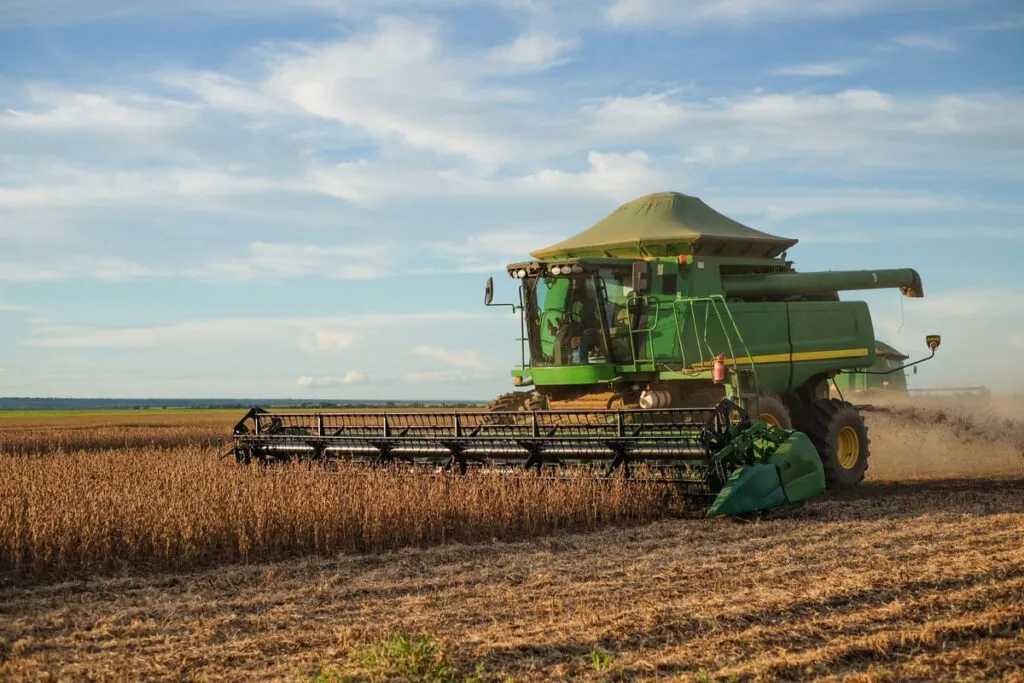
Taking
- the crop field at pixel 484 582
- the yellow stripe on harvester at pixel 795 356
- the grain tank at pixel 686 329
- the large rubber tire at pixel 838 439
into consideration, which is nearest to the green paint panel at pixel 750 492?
the crop field at pixel 484 582

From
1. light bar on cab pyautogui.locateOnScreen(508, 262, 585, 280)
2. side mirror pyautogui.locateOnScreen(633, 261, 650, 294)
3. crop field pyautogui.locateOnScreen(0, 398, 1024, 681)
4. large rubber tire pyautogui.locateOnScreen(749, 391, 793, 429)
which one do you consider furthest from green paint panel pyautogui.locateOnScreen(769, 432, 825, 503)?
light bar on cab pyautogui.locateOnScreen(508, 262, 585, 280)

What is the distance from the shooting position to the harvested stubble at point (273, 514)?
6582 mm

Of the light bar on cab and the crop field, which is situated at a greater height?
the light bar on cab

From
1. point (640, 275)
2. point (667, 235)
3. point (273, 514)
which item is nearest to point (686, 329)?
point (640, 275)

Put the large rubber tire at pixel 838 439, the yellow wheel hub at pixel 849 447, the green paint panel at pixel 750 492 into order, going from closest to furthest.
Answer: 1. the green paint panel at pixel 750 492
2. the large rubber tire at pixel 838 439
3. the yellow wheel hub at pixel 849 447

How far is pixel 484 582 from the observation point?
584 cm

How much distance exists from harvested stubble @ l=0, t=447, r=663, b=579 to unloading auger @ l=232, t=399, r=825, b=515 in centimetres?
38

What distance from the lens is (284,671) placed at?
163 inches

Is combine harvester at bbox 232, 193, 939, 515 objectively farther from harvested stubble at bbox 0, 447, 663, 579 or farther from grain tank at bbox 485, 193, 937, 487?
harvested stubble at bbox 0, 447, 663, 579

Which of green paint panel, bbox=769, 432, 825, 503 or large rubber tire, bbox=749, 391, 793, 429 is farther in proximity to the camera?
large rubber tire, bbox=749, 391, 793, 429

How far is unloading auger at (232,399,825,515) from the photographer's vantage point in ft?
27.4

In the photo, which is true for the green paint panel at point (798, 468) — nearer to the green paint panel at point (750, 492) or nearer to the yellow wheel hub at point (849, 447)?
the green paint panel at point (750, 492)

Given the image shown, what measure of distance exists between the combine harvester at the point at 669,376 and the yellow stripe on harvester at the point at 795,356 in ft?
0.07

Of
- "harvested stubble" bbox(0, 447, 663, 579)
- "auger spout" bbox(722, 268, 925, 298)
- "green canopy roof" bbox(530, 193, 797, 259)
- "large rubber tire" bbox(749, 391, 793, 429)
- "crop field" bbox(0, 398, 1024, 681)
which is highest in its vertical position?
"green canopy roof" bbox(530, 193, 797, 259)
